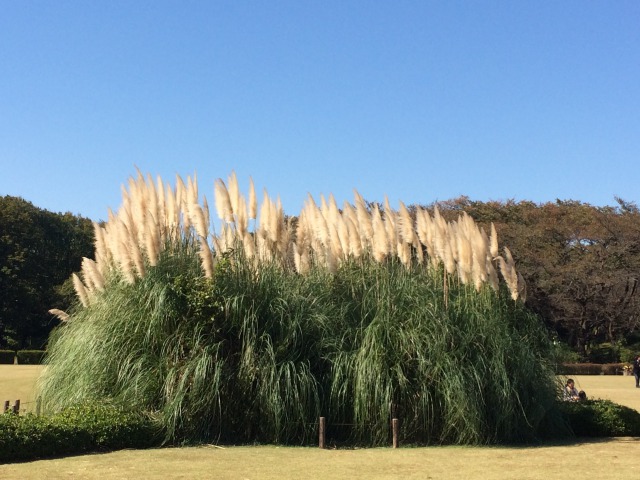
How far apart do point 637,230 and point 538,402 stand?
1361 inches

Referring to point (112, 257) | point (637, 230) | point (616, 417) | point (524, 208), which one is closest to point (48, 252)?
point (524, 208)

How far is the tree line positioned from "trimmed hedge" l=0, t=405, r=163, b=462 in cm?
3237

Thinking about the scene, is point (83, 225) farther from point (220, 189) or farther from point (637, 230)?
point (220, 189)

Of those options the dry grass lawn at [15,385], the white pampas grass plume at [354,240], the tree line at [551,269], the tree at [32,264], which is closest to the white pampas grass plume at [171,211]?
the white pampas grass plume at [354,240]

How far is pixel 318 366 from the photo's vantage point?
408 inches

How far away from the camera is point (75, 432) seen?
8.85 metres

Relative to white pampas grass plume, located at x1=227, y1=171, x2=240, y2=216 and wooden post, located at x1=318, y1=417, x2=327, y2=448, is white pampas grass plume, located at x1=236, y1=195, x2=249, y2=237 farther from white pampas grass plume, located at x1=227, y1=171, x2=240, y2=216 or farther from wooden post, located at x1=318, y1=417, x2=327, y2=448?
wooden post, located at x1=318, y1=417, x2=327, y2=448

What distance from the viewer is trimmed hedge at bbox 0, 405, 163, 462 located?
332 inches

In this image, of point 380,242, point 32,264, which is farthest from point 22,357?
point 380,242

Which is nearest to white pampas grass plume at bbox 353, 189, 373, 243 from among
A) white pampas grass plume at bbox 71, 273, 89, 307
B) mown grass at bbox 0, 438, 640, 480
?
mown grass at bbox 0, 438, 640, 480

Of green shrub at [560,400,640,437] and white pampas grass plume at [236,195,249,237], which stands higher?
white pampas grass plume at [236,195,249,237]

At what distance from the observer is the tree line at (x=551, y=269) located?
4125cm

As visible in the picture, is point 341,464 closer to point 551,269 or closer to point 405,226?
point 405,226

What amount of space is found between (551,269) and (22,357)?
26.9m
